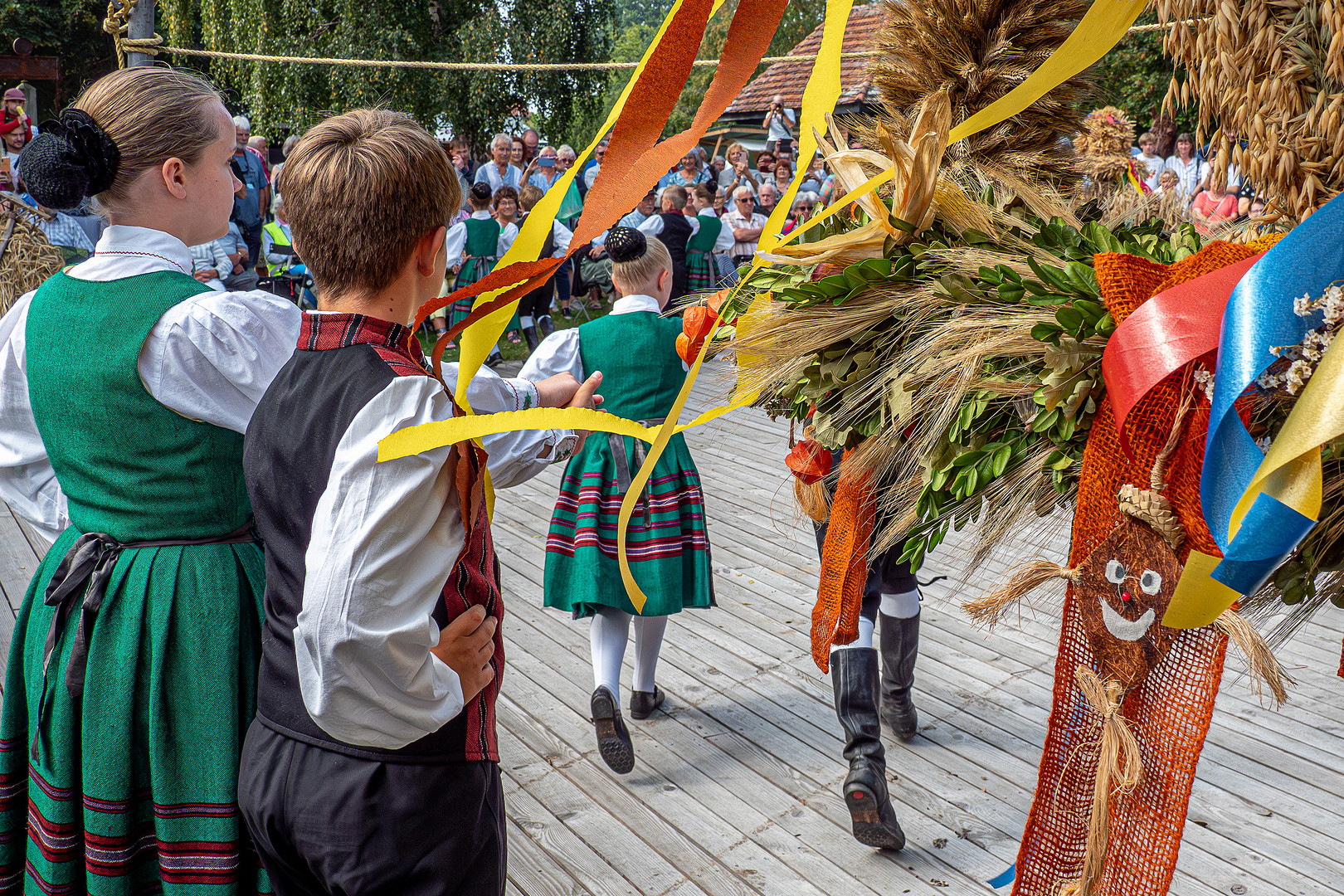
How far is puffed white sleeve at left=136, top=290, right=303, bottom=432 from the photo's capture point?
1549 mm

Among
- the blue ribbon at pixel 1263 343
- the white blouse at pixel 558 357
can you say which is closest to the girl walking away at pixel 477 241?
the white blouse at pixel 558 357

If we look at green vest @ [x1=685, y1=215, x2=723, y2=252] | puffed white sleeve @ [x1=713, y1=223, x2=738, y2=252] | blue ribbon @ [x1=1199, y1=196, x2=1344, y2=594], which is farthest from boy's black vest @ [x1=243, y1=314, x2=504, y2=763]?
puffed white sleeve @ [x1=713, y1=223, x2=738, y2=252]

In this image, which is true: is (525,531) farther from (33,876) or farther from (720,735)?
(33,876)

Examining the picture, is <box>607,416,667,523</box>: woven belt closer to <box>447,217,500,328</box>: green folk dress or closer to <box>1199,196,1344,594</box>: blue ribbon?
<box>1199,196,1344,594</box>: blue ribbon

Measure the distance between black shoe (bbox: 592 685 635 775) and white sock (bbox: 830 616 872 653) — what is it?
67cm

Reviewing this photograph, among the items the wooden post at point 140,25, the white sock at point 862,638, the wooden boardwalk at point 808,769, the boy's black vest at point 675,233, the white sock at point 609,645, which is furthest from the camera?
the boy's black vest at point 675,233

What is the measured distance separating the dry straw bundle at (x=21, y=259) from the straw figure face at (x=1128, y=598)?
3.64 metres

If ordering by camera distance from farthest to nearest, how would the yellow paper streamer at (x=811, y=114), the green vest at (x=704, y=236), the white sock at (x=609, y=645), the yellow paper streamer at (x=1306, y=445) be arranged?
the green vest at (x=704, y=236) → the white sock at (x=609, y=645) → the yellow paper streamer at (x=811, y=114) → the yellow paper streamer at (x=1306, y=445)

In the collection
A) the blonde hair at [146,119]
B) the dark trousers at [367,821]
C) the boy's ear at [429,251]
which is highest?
the blonde hair at [146,119]

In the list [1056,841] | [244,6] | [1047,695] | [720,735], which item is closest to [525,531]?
[720,735]

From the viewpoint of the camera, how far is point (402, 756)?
1280 millimetres

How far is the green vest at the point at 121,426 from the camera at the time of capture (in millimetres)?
1566

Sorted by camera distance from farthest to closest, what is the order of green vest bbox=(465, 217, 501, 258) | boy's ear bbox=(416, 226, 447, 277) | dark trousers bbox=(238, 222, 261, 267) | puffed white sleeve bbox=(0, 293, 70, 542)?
green vest bbox=(465, 217, 501, 258) < dark trousers bbox=(238, 222, 261, 267) < puffed white sleeve bbox=(0, 293, 70, 542) < boy's ear bbox=(416, 226, 447, 277)

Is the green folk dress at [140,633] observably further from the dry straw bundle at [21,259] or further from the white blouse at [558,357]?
the dry straw bundle at [21,259]
